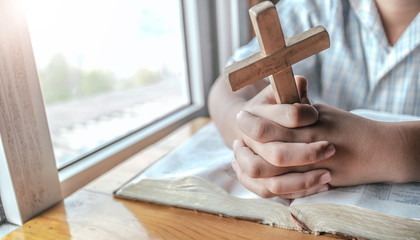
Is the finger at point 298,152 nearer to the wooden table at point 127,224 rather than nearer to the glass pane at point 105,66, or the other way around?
the wooden table at point 127,224

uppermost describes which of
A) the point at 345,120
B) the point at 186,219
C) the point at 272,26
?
the point at 272,26

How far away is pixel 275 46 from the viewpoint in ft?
0.92

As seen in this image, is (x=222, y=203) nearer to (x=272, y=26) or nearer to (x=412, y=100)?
(x=272, y=26)

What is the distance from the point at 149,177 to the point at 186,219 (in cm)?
8

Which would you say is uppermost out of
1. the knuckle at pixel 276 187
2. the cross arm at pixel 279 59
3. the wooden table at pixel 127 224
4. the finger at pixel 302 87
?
the cross arm at pixel 279 59

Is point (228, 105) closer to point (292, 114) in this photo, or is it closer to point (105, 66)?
point (292, 114)

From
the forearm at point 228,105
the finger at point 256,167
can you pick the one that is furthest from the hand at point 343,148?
the forearm at point 228,105

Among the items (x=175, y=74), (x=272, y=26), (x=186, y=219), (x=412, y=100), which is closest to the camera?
(x=272, y=26)

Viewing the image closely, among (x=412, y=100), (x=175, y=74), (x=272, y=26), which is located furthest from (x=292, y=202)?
(x=175, y=74)

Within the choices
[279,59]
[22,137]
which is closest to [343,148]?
[279,59]

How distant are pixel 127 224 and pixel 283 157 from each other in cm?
20

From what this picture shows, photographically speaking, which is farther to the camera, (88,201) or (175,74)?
(175,74)

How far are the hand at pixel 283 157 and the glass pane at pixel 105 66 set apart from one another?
1.11ft

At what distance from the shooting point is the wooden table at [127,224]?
348 mm
